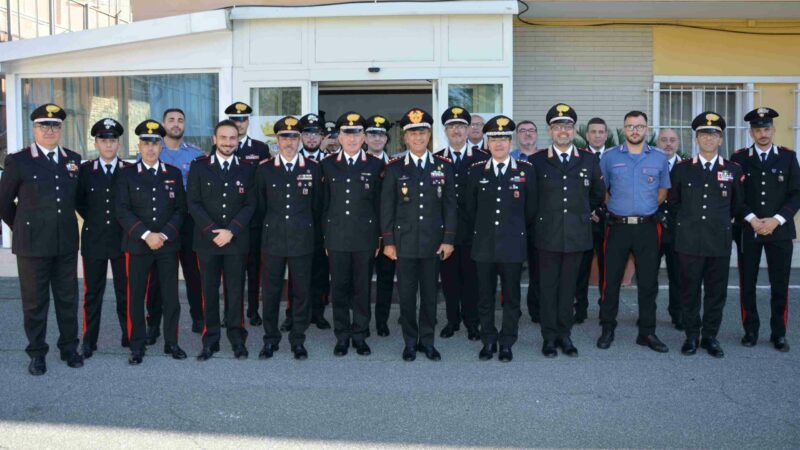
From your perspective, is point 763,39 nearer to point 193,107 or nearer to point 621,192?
point 621,192

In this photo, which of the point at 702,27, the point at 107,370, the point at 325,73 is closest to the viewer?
the point at 107,370

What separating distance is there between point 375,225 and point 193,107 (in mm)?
4580

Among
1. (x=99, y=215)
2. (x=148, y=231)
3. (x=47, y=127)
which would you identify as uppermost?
(x=47, y=127)

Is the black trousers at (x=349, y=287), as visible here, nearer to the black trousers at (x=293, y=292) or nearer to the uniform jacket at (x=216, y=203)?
the black trousers at (x=293, y=292)

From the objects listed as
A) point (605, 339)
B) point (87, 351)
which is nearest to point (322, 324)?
point (87, 351)

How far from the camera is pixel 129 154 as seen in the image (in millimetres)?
9859

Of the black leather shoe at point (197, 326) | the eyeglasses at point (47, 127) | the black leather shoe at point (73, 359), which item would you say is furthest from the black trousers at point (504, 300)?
the eyeglasses at point (47, 127)

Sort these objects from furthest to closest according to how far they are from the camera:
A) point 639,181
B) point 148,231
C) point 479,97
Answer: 1. point 479,97
2. point 639,181
3. point 148,231

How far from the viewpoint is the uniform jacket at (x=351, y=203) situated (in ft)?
19.8

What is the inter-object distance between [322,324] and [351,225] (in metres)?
1.50

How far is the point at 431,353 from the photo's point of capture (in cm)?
599

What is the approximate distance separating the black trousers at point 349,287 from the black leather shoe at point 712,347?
8.91 feet

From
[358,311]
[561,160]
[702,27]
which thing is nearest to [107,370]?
[358,311]

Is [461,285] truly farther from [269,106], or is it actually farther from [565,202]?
[269,106]
